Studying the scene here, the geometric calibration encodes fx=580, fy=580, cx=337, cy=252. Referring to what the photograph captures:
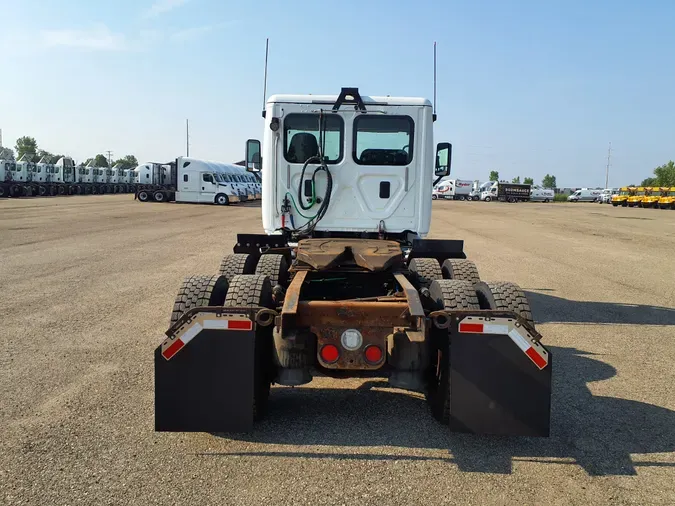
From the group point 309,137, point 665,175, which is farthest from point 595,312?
point 665,175

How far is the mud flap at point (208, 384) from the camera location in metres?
3.91

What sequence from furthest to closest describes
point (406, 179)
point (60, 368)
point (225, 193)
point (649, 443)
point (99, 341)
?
point (225, 193) → point (406, 179) → point (99, 341) → point (60, 368) → point (649, 443)

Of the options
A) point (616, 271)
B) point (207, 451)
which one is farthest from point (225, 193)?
point (207, 451)

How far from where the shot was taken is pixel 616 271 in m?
13.7

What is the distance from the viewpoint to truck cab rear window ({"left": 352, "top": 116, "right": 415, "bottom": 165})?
22.8 ft

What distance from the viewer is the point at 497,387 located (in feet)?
12.9

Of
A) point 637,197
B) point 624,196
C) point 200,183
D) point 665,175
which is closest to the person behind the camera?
point 200,183

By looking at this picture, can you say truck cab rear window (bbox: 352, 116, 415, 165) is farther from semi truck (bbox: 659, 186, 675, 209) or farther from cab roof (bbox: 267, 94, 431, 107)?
semi truck (bbox: 659, 186, 675, 209)

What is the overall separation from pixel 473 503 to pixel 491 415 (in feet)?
2.46

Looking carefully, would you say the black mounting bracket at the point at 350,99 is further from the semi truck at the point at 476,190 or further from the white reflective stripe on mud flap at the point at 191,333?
the semi truck at the point at 476,190

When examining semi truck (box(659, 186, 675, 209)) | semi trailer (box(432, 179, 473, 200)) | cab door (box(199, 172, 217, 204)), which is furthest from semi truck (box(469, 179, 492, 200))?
Answer: cab door (box(199, 172, 217, 204))

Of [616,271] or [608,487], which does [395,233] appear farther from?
[616,271]

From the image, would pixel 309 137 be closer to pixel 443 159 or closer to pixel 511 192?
pixel 443 159

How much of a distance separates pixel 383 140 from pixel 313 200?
1116 mm
